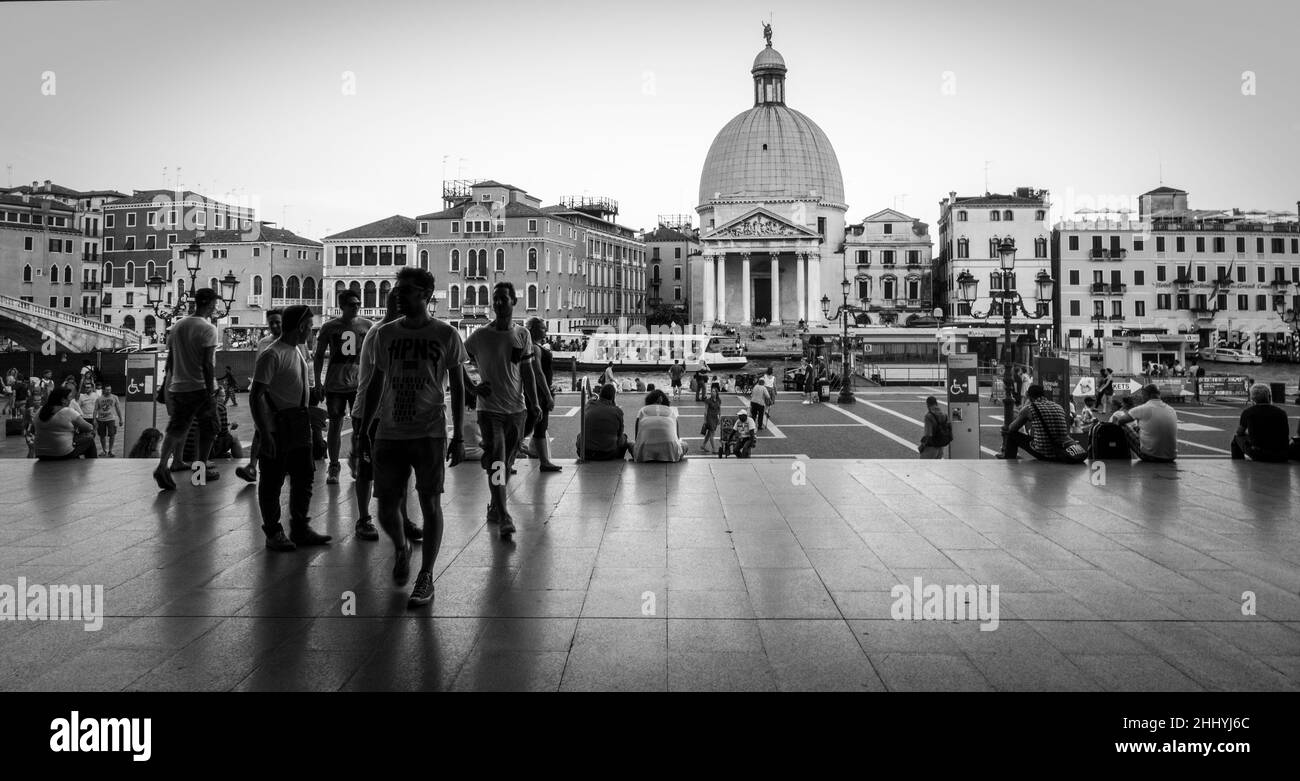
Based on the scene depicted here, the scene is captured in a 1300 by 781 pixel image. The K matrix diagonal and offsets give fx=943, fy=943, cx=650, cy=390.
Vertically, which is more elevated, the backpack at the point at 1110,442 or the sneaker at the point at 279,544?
the backpack at the point at 1110,442

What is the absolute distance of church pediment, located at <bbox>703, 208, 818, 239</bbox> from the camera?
3290 inches

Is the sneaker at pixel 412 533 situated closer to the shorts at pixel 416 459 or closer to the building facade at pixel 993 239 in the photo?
the shorts at pixel 416 459

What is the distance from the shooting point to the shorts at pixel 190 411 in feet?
30.1

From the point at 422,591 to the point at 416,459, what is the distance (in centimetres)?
79

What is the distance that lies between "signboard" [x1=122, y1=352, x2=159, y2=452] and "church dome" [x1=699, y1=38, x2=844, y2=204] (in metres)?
79.2

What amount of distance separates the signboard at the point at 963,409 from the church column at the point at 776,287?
65.5 m

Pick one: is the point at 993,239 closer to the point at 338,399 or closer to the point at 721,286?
the point at 721,286

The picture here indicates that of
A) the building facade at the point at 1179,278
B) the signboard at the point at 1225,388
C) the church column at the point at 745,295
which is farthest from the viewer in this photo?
the church column at the point at 745,295

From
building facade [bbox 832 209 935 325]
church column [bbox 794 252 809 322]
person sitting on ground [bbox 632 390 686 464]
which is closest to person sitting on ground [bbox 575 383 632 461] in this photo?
person sitting on ground [bbox 632 390 686 464]

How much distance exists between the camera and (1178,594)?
5.88 m

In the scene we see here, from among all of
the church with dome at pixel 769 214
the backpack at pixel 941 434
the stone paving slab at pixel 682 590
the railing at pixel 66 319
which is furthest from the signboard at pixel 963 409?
the church with dome at pixel 769 214

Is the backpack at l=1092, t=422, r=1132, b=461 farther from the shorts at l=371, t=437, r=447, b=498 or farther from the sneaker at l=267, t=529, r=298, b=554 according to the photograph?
the sneaker at l=267, t=529, r=298, b=554

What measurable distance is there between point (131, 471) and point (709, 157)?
3446 inches
